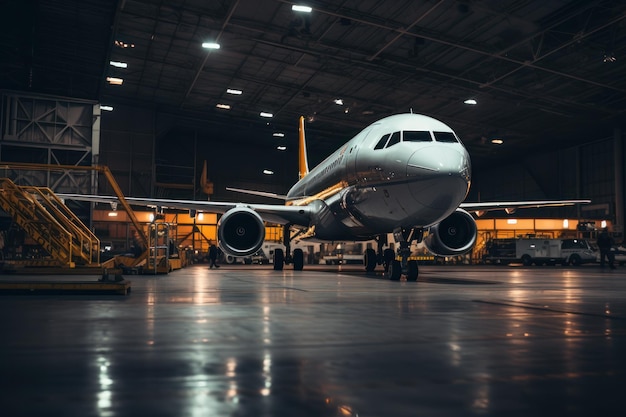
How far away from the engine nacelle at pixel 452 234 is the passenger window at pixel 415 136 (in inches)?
118

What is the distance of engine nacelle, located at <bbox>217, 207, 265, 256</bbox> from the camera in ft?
55.3

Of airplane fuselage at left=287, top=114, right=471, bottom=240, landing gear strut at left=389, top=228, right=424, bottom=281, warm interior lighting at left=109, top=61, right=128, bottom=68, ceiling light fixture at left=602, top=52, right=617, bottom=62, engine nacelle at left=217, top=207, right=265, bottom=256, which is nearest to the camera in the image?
airplane fuselage at left=287, top=114, right=471, bottom=240

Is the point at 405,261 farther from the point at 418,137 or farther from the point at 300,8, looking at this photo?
the point at 300,8

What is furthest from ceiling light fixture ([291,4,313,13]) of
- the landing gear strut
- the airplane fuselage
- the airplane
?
the landing gear strut

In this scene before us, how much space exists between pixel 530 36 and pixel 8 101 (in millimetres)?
24366

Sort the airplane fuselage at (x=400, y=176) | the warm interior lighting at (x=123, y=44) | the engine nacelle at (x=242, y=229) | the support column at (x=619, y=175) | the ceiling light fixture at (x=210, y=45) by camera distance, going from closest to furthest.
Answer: the airplane fuselage at (x=400, y=176)
the engine nacelle at (x=242, y=229)
the ceiling light fixture at (x=210, y=45)
the warm interior lighting at (x=123, y=44)
the support column at (x=619, y=175)

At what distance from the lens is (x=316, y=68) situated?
33.3 m

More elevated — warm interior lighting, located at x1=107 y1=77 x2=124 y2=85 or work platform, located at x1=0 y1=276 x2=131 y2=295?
warm interior lighting, located at x1=107 y1=77 x2=124 y2=85

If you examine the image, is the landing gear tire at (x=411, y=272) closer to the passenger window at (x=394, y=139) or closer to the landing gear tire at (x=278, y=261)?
the passenger window at (x=394, y=139)

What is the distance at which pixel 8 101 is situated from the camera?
28500 millimetres

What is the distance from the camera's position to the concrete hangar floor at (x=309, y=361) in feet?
8.97

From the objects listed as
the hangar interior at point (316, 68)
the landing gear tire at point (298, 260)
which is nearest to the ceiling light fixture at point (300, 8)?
the hangar interior at point (316, 68)

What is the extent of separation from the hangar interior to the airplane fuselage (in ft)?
36.1

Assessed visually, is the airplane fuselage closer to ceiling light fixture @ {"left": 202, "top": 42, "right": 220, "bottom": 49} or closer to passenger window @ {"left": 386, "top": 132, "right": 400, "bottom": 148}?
passenger window @ {"left": 386, "top": 132, "right": 400, "bottom": 148}
